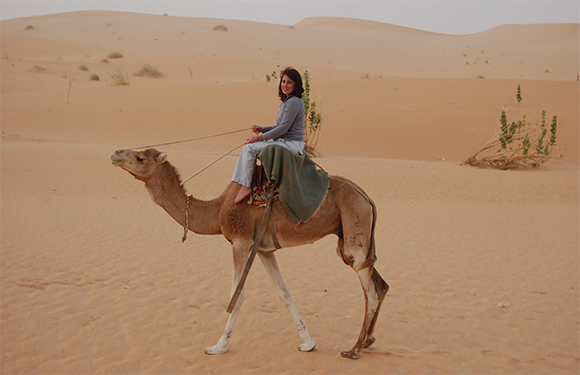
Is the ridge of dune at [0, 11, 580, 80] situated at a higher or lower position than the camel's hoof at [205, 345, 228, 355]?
higher

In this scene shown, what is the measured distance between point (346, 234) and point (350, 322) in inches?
77.5

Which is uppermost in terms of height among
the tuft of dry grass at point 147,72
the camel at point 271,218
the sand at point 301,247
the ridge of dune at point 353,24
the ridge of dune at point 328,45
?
the ridge of dune at point 353,24

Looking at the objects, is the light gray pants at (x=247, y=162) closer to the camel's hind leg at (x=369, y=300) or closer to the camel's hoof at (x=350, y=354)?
the camel's hind leg at (x=369, y=300)

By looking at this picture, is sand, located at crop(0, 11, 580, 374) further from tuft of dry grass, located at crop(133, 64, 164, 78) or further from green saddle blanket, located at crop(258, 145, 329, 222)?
tuft of dry grass, located at crop(133, 64, 164, 78)

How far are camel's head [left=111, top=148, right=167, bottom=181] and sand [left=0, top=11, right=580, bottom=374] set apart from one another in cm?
202

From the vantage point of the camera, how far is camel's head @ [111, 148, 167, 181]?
492cm

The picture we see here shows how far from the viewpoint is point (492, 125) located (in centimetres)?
2494

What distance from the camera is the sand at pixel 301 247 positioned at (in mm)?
5816

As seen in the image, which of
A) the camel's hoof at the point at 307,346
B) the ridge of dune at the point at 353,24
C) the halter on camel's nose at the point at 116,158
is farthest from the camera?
the ridge of dune at the point at 353,24

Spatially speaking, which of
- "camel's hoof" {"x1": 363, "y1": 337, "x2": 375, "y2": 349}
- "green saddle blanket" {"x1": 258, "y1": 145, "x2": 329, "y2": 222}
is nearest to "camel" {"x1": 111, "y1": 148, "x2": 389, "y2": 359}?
"green saddle blanket" {"x1": 258, "y1": 145, "x2": 329, "y2": 222}

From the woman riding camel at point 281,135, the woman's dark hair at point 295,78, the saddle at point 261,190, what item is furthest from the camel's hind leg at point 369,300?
the woman's dark hair at point 295,78

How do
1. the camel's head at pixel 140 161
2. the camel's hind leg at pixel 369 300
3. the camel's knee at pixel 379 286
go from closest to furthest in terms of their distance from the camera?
the camel's head at pixel 140 161, the camel's hind leg at pixel 369 300, the camel's knee at pixel 379 286

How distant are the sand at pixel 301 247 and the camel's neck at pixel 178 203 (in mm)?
1454

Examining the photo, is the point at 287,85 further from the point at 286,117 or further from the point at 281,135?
the point at 281,135
